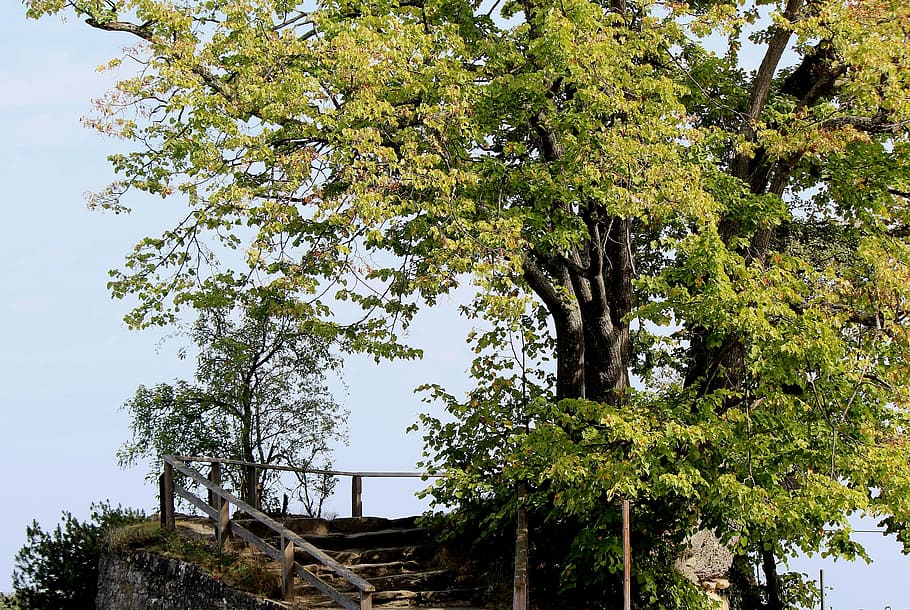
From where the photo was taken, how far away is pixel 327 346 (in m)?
19.3

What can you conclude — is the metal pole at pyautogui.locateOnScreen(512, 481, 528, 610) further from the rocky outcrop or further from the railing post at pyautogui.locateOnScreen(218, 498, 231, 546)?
the railing post at pyautogui.locateOnScreen(218, 498, 231, 546)

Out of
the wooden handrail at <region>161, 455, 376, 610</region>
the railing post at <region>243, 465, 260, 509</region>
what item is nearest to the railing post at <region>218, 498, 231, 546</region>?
the wooden handrail at <region>161, 455, 376, 610</region>

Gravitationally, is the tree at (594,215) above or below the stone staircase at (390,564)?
above

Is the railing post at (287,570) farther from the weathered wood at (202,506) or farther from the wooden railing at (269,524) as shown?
the weathered wood at (202,506)

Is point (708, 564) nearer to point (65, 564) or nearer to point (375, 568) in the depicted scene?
point (375, 568)

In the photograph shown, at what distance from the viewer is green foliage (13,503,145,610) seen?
15.4m

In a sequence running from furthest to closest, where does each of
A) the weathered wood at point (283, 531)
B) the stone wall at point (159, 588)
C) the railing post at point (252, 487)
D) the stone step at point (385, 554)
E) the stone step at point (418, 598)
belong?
the railing post at point (252, 487), the stone step at point (385, 554), the stone step at point (418, 598), the stone wall at point (159, 588), the weathered wood at point (283, 531)

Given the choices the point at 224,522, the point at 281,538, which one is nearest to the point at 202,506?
the point at 224,522

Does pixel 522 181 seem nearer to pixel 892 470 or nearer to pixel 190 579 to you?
pixel 892 470

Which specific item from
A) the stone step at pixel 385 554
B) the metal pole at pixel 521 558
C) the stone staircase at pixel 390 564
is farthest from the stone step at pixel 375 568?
the metal pole at pixel 521 558

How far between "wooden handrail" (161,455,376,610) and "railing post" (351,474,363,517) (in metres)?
2.98

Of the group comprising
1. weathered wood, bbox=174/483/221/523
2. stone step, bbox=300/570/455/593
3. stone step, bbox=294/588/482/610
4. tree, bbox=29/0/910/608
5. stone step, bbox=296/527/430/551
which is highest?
tree, bbox=29/0/910/608

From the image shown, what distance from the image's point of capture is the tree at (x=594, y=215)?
11.2 meters

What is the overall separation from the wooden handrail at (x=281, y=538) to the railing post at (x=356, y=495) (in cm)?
298
